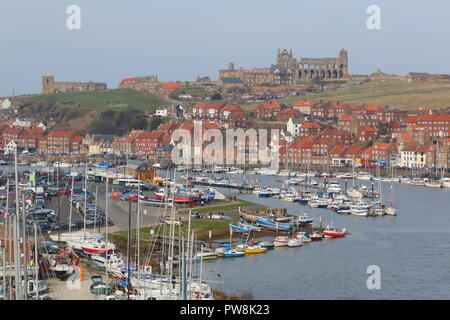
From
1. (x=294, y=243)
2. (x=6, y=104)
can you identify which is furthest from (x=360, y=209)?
(x=6, y=104)

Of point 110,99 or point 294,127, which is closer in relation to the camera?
point 294,127

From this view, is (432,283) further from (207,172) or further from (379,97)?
(379,97)

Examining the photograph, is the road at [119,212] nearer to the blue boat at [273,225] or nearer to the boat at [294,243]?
the blue boat at [273,225]

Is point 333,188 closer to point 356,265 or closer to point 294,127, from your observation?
point 356,265

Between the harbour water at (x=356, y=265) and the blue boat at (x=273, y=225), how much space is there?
64.0 inches

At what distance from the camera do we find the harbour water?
1744cm

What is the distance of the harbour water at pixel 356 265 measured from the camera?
17438 millimetres

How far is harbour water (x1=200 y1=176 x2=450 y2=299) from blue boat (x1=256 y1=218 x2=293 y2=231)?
1625mm

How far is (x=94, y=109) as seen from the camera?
242 ft

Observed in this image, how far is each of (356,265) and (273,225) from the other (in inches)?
201

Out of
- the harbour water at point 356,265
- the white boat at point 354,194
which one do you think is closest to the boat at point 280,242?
the harbour water at point 356,265

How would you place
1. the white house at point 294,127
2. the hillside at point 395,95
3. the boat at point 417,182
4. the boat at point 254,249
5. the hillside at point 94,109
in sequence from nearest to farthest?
1. the boat at point 254,249
2. the boat at point 417,182
3. the white house at point 294,127
4. the hillside at point 94,109
5. the hillside at point 395,95

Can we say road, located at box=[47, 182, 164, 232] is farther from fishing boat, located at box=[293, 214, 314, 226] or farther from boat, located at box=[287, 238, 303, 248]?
fishing boat, located at box=[293, 214, 314, 226]

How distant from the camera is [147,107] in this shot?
244 ft
